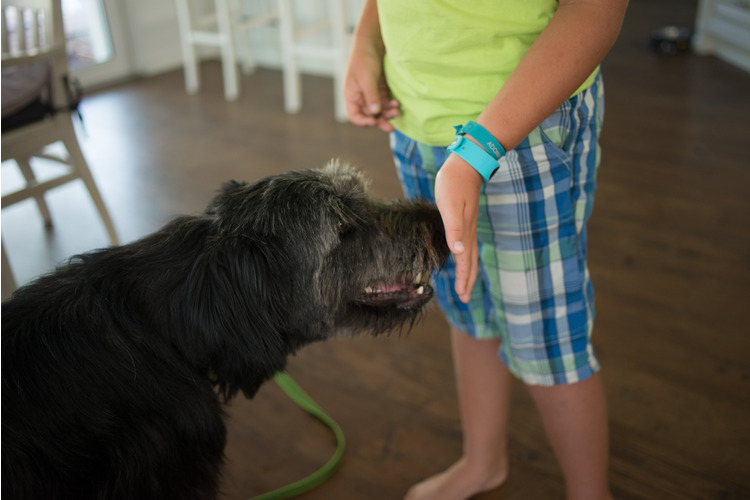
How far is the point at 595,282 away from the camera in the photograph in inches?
94.7

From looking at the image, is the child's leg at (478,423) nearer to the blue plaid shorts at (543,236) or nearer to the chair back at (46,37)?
the blue plaid shorts at (543,236)

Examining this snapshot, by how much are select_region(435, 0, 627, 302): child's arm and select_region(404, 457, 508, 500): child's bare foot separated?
2.60 feet

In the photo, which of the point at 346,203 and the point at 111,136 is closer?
the point at 346,203

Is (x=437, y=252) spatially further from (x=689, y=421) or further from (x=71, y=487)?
(x=689, y=421)

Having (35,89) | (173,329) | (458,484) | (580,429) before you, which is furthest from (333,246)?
(35,89)

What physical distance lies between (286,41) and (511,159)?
354 cm

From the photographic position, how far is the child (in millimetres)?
961

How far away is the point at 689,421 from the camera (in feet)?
5.74

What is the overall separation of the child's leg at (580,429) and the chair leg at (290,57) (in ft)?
11.4

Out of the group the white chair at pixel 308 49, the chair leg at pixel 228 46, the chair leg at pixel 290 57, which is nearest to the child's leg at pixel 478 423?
the white chair at pixel 308 49

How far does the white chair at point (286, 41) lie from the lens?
4.11 meters

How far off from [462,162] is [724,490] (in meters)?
1.14

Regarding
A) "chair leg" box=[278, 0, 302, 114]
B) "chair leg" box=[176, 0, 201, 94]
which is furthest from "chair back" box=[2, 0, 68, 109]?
"chair leg" box=[176, 0, 201, 94]

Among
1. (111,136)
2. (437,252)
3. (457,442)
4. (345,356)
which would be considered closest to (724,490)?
(457,442)
